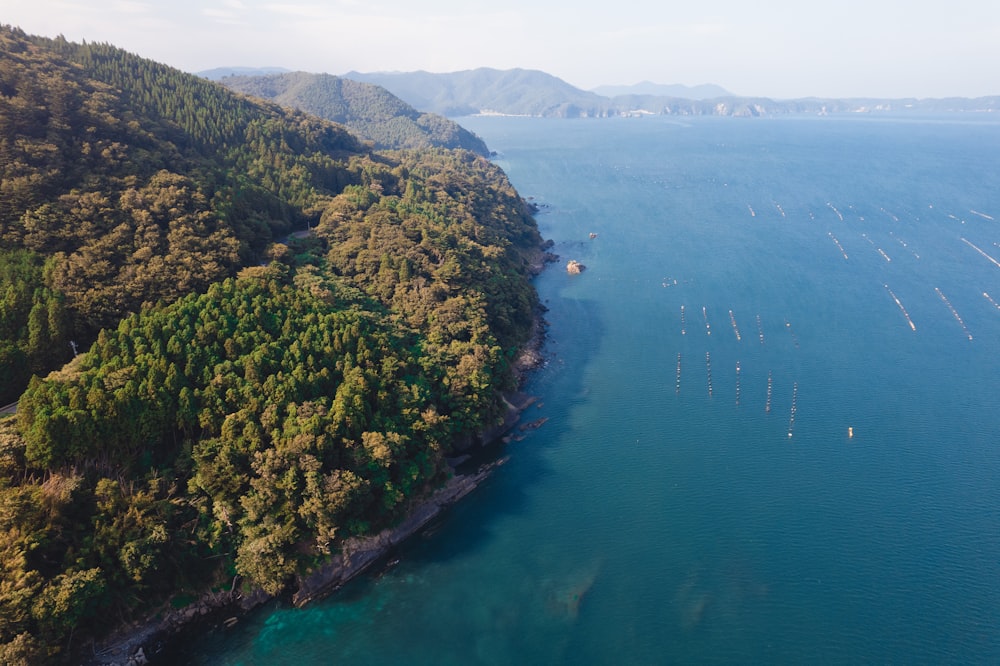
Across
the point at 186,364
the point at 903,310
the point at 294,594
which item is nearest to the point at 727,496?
the point at 294,594

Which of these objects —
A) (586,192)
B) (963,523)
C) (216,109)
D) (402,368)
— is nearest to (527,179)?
(586,192)

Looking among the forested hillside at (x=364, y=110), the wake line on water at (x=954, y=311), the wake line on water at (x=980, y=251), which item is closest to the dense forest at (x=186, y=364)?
the wake line on water at (x=954, y=311)

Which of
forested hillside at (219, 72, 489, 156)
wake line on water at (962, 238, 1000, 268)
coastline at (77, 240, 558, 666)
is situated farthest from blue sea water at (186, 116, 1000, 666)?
forested hillside at (219, 72, 489, 156)

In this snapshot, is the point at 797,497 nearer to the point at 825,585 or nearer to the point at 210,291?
the point at 825,585

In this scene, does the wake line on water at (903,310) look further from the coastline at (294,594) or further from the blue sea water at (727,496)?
the coastline at (294,594)

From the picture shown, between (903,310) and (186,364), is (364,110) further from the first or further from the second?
(186,364)

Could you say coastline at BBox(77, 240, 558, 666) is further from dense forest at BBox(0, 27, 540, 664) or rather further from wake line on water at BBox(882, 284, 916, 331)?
wake line on water at BBox(882, 284, 916, 331)
